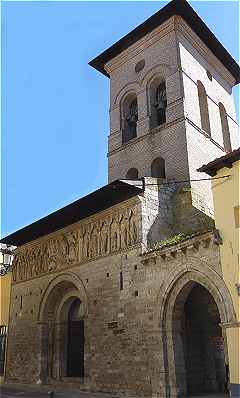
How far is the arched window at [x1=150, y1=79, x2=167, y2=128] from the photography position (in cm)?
1612

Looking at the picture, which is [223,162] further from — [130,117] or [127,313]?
[130,117]

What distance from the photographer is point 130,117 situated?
17.4 metres

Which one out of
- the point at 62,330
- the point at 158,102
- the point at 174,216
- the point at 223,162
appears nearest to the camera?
the point at 223,162

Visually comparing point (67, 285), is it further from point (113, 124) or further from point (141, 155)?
point (113, 124)

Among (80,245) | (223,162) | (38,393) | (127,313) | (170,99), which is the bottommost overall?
(38,393)

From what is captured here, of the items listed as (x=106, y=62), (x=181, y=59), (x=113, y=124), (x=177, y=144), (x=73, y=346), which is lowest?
(x=73, y=346)

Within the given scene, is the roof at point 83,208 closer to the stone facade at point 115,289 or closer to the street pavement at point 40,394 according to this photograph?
the stone facade at point 115,289

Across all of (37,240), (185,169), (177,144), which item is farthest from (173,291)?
(37,240)

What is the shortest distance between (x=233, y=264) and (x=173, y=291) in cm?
203

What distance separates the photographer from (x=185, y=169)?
13500mm

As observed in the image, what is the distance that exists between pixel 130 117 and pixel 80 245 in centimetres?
668

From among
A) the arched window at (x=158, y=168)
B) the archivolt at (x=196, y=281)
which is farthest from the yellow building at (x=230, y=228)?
the arched window at (x=158, y=168)

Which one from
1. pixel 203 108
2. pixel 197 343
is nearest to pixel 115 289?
pixel 197 343

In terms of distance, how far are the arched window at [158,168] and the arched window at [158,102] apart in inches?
69.5
